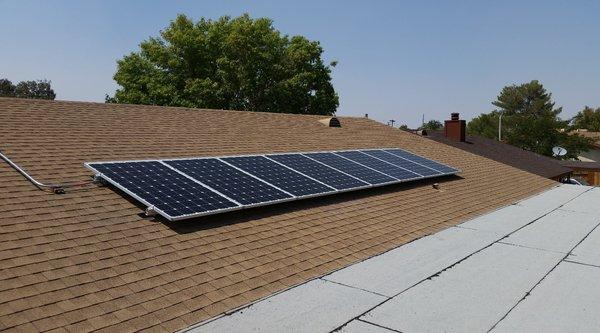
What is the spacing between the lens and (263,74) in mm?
46438

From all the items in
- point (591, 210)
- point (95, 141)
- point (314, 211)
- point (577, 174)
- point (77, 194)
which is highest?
point (95, 141)

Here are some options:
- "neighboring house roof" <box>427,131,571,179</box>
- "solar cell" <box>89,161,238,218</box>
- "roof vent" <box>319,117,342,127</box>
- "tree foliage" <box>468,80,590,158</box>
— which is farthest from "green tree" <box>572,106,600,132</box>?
"solar cell" <box>89,161,238,218</box>

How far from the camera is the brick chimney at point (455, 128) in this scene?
32.7 meters

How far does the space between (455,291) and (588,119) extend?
130 m

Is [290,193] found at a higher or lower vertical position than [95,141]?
lower

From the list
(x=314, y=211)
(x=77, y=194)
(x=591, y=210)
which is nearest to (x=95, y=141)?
(x=77, y=194)

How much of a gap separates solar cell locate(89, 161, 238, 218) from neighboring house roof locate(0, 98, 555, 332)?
0.25 metres

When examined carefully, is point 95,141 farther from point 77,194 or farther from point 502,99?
point 502,99

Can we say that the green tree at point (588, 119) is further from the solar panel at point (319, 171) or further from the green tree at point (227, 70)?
the solar panel at point (319, 171)

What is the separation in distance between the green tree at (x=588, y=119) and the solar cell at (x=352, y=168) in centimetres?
11594

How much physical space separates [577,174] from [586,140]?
2783 centimetres

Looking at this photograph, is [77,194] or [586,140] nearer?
[77,194]

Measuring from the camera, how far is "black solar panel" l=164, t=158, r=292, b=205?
898 centimetres

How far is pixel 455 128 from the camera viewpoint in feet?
108
